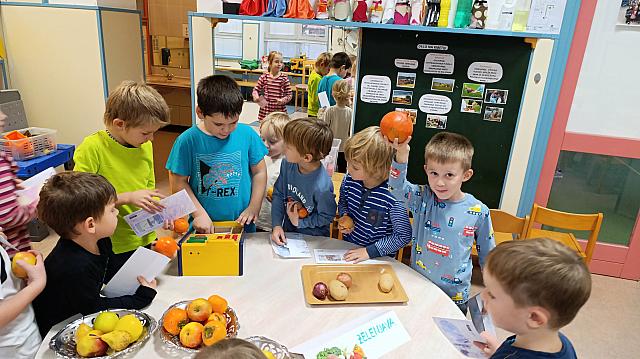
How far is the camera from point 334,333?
55.8 inches

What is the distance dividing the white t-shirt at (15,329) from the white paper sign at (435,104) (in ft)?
8.67

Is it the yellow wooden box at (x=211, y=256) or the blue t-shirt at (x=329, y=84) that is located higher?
the blue t-shirt at (x=329, y=84)

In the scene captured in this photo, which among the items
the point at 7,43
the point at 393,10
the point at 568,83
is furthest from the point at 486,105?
the point at 7,43

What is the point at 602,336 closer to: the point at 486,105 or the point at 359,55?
the point at 486,105

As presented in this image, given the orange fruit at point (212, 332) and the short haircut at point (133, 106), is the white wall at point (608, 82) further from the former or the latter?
the orange fruit at point (212, 332)

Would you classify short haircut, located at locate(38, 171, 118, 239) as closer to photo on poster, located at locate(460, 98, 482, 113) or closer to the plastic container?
the plastic container

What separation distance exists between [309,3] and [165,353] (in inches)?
96.8

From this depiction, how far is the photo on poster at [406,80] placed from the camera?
3139mm

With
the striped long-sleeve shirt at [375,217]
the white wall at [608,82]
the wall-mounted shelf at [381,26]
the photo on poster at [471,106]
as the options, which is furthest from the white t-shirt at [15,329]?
the white wall at [608,82]

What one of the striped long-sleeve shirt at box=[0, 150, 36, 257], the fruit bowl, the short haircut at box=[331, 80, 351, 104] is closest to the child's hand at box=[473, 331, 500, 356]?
the fruit bowl

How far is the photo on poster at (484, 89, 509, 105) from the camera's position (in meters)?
3.04

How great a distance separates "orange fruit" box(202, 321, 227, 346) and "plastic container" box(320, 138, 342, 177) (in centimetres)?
189

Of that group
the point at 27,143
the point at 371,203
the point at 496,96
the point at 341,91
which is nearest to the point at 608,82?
the point at 496,96

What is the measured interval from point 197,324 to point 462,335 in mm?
846
